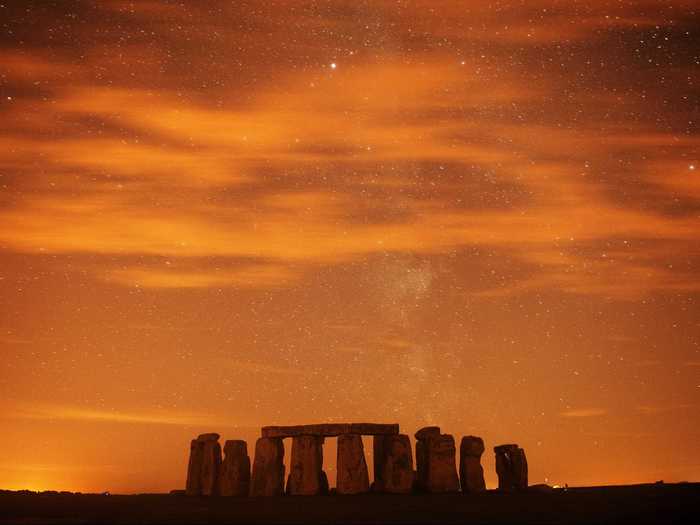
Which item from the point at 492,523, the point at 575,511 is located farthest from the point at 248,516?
the point at 575,511

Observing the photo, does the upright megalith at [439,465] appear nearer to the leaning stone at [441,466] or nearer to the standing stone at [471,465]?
the leaning stone at [441,466]

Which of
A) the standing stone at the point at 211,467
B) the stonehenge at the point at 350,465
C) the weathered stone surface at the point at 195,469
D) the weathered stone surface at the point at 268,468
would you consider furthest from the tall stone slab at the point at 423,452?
the weathered stone surface at the point at 195,469

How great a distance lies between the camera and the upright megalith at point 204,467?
1261 inches

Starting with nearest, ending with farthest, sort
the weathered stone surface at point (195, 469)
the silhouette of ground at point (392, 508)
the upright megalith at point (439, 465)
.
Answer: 1. the silhouette of ground at point (392, 508)
2. the upright megalith at point (439, 465)
3. the weathered stone surface at point (195, 469)

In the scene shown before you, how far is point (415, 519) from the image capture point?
23.4 metres

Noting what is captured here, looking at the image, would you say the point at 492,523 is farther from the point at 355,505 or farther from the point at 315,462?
the point at 315,462

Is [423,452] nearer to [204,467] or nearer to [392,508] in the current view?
[392,508]

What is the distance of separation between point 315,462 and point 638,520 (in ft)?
34.2

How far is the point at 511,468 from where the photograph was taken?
31469mm

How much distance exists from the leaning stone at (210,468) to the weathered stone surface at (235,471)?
0.18 m

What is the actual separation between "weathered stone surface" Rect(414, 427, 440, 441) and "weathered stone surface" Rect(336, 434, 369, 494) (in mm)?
1917

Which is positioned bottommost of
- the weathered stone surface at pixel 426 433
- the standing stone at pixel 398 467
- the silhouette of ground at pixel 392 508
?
the silhouette of ground at pixel 392 508

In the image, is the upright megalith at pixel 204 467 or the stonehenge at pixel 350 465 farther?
the upright megalith at pixel 204 467

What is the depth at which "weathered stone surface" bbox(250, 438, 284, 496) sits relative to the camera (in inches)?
1224
